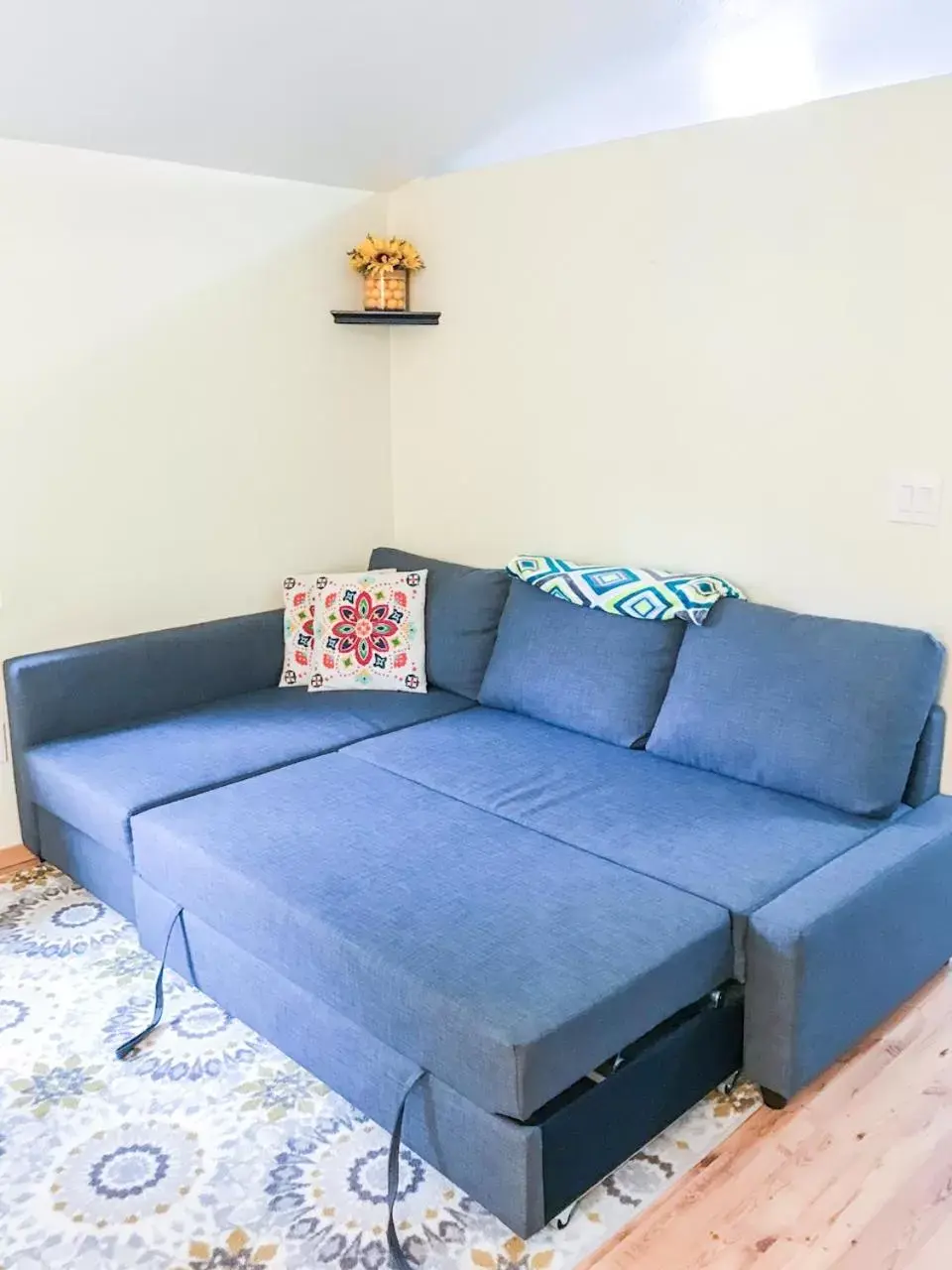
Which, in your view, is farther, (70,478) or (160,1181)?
(70,478)

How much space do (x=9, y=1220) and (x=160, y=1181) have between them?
0.80ft

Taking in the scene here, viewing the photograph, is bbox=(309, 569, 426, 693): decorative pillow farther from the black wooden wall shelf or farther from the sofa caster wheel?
the sofa caster wheel

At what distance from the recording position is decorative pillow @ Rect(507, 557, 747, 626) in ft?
9.25

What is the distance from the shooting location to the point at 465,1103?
5.81 feet

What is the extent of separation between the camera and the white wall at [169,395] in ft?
9.75

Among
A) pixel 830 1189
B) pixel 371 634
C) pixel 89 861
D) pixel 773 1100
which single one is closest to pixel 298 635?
pixel 371 634

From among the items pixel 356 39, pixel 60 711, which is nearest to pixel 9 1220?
pixel 60 711

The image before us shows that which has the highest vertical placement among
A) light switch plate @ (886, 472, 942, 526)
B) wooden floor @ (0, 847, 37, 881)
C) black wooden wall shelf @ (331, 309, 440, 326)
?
black wooden wall shelf @ (331, 309, 440, 326)

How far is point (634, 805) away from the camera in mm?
2473

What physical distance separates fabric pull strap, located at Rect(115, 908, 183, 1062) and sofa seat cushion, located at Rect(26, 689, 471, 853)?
0.23 metres

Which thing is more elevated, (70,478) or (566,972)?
(70,478)

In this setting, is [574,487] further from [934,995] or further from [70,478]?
[934,995]

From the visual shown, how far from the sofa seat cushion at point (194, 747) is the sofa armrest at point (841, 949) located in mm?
1327

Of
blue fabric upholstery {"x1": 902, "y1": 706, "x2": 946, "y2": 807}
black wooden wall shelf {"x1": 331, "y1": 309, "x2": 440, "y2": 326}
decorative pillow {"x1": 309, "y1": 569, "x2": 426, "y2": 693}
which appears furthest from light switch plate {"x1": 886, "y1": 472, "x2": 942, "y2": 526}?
black wooden wall shelf {"x1": 331, "y1": 309, "x2": 440, "y2": 326}
